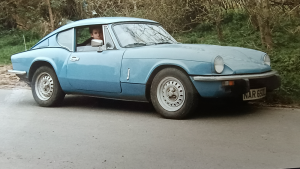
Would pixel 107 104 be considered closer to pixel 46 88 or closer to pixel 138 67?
pixel 46 88

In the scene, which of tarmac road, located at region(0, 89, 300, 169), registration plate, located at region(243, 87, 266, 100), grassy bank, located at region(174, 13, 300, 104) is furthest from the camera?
registration plate, located at region(243, 87, 266, 100)

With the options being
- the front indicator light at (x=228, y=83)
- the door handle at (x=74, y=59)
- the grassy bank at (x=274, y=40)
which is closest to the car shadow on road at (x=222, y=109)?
the front indicator light at (x=228, y=83)

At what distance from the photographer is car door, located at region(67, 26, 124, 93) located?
4387 mm

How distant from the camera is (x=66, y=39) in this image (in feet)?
16.3

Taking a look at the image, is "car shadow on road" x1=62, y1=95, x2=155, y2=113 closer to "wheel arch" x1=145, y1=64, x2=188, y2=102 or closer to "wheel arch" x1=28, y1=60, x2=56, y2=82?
"wheel arch" x1=145, y1=64, x2=188, y2=102

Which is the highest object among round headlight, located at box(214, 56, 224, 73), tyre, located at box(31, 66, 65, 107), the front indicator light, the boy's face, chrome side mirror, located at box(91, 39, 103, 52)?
the boy's face

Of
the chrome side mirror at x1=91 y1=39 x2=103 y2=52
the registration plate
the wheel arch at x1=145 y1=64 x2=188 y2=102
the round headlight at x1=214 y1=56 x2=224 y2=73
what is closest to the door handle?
the chrome side mirror at x1=91 y1=39 x2=103 y2=52

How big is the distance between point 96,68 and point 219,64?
1442 millimetres

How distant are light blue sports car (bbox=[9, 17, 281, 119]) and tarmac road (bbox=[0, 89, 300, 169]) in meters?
0.27

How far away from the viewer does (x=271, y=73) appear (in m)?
4.11

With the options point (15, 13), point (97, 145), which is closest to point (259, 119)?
point (97, 145)

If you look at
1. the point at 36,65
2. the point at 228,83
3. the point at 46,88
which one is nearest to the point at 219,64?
→ the point at 228,83

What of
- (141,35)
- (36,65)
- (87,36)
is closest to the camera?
(141,35)

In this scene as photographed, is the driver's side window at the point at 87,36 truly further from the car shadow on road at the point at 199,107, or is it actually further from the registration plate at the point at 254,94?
the registration plate at the point at 254,94
